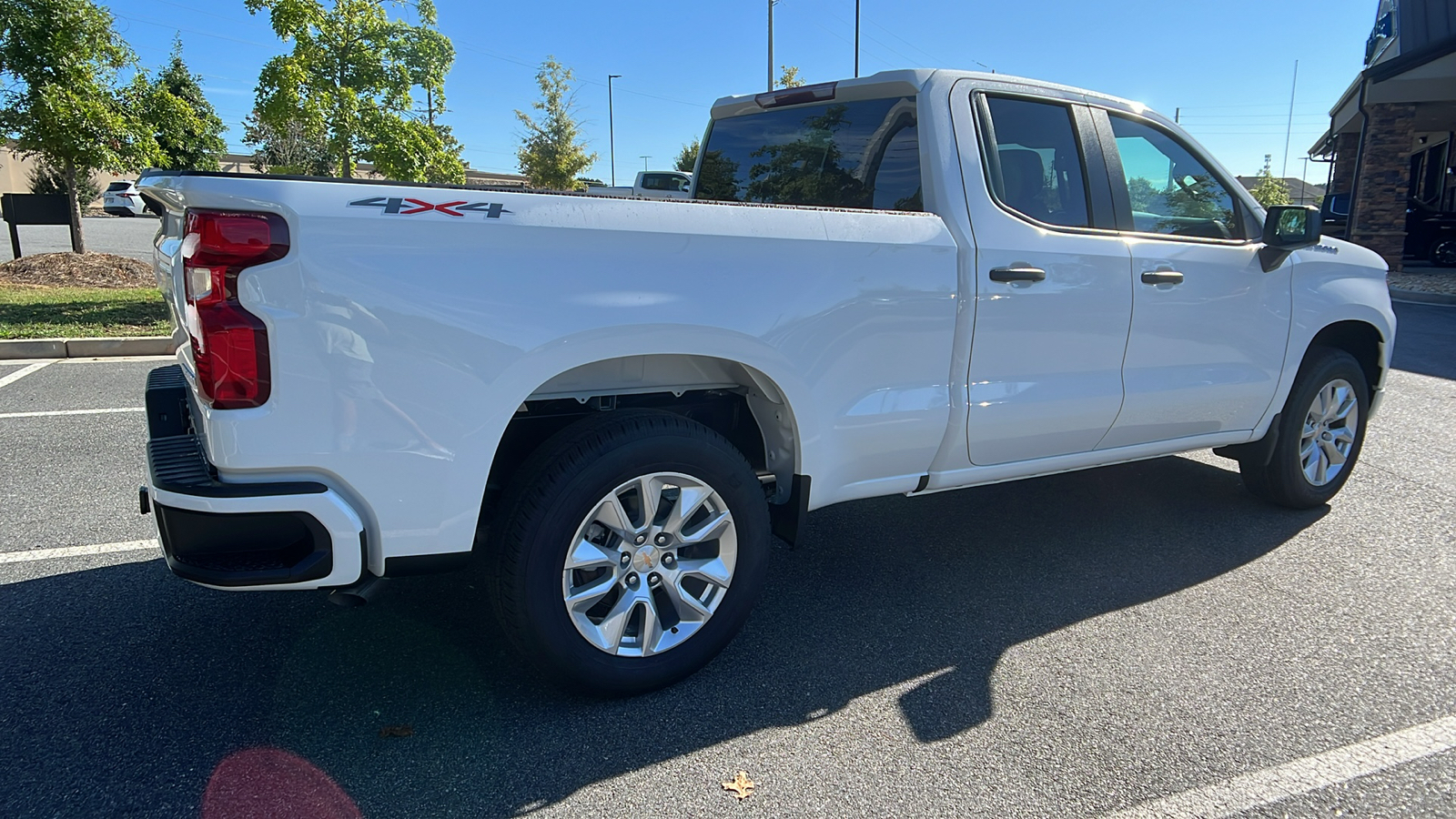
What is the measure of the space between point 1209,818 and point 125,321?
33.8 feet

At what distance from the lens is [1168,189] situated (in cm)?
404

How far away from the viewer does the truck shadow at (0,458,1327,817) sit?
2.47 metres

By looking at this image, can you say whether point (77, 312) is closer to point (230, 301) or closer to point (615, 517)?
point (230, 301)

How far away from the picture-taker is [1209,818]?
7.79ft

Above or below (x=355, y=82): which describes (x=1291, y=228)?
below

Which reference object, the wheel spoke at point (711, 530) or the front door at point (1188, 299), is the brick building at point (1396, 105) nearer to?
the front door at point (1188, 299)

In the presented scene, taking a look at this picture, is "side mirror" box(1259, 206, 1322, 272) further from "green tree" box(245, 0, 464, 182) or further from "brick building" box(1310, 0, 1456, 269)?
"brick building" box(1310, 0, 1456, 269)

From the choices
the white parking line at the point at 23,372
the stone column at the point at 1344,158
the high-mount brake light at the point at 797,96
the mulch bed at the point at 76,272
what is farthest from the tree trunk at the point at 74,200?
the stone column at the point at 1344,158

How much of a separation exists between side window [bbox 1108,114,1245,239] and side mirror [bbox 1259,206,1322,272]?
0.50ft

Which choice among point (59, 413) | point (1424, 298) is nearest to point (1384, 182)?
point (1424, 298)

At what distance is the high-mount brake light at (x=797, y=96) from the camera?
3.81 metres

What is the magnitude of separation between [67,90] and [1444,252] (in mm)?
27687

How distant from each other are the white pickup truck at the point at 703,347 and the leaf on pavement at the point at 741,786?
48cm

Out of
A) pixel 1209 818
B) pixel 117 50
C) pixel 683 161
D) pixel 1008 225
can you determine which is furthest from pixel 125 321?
pixel 683 161
